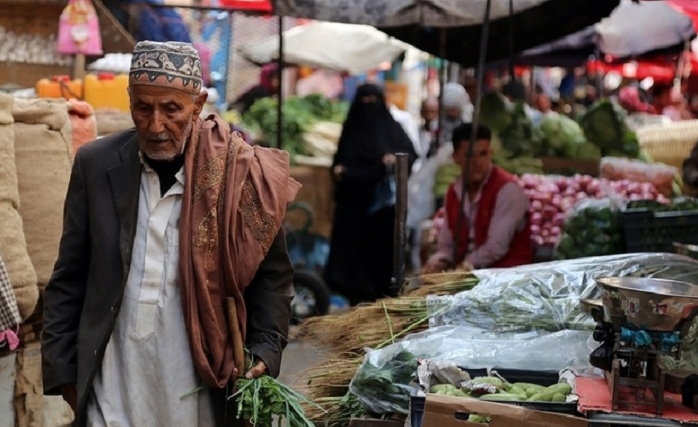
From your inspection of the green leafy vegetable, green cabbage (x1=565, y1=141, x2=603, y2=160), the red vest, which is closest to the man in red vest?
the red vest

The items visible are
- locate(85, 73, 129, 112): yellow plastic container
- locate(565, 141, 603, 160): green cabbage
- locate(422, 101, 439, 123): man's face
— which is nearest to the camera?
locate(85, 73, 129, 112): yellow plastic container

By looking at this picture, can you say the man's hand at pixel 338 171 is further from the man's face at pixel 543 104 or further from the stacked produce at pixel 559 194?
the man's face at pixel 543 104

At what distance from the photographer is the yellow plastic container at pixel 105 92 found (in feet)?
26.6

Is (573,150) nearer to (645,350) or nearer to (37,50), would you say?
(37,50)

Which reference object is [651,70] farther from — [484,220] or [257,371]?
[257,371]

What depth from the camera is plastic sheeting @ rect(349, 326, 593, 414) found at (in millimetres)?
4793

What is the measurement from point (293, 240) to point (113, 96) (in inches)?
175

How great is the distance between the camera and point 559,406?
13.7 ft

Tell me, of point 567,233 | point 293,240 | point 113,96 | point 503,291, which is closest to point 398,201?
point 503,291

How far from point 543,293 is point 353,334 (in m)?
0.87

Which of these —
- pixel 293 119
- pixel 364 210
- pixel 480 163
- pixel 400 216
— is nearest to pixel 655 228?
pixel 480 163

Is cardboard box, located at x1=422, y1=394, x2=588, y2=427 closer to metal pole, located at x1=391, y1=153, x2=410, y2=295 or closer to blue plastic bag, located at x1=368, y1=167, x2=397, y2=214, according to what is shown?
metal pole, located at x1=391, y1=153, x2=410, y2=295

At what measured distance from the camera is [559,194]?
32.8 ft

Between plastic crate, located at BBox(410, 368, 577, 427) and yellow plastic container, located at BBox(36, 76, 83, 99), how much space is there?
13.6 feet
